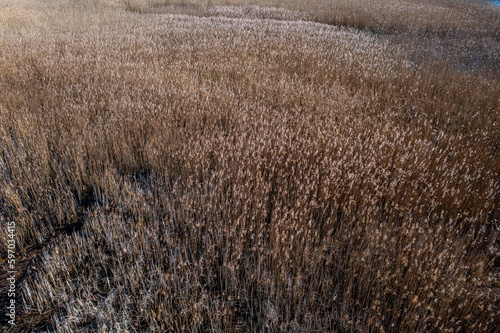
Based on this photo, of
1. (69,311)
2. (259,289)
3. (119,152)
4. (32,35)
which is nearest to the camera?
(69,311)

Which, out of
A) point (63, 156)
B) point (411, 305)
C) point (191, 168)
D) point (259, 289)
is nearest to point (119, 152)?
point (63, 156)

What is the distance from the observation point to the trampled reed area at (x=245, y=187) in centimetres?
199

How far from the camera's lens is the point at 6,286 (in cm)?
213

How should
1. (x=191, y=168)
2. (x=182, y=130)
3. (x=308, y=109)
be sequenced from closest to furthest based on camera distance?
1. (x=191, y=168)
2. (x=182, y=130)
3. (x=308, y=109)

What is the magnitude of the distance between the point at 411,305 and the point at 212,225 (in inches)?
65.4

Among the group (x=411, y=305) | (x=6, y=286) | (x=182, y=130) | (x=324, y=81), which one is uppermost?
(x=324, y=81)

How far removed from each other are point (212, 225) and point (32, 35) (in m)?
9.40

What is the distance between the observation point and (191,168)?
3301mm

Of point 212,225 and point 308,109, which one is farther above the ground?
point 308,109

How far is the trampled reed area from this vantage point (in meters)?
1.99

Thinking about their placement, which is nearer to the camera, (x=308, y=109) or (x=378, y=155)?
(x=378, y=155)

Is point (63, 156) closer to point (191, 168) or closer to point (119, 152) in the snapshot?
point (119, 152)

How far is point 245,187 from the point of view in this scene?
2922 mm

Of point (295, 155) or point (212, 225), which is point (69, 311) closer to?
point (212, 225)
